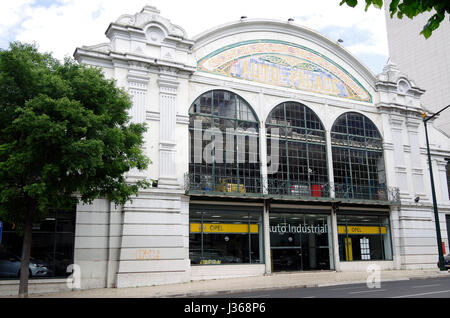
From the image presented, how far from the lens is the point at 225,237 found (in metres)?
22.7

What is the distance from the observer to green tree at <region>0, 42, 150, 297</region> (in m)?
14.1

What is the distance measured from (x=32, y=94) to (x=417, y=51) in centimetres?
4397

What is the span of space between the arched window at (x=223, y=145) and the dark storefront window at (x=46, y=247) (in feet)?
20.6

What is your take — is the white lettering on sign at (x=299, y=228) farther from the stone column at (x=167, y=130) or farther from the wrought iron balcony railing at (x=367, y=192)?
the stone column at (x=167, y=130)

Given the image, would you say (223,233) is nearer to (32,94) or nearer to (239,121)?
(239,121)

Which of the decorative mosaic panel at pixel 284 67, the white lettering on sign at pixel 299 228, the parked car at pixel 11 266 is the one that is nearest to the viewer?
the parked car at pixel 11 266

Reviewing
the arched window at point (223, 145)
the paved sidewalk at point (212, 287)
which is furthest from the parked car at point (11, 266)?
the arched window at point (223, 145)

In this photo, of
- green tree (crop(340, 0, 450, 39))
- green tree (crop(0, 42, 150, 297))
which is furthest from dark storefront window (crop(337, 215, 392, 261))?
green tree (crop(340, 0, 450, 39))

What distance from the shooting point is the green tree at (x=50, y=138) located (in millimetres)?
14117

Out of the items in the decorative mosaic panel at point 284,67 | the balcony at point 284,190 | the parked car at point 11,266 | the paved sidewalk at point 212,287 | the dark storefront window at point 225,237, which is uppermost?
the decorative mosaic panel at point 284,67

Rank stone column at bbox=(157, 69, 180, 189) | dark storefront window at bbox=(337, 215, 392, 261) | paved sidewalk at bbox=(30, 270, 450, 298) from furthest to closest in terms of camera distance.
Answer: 1. dark storefront window at bbox=(337, 215, 392, 261)
2. stone column at bbox=(157, 69, 180, 189)
3. paved sidewalk at bbox=(30, 270, 450, 298)

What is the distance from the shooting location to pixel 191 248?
21.6 metres
